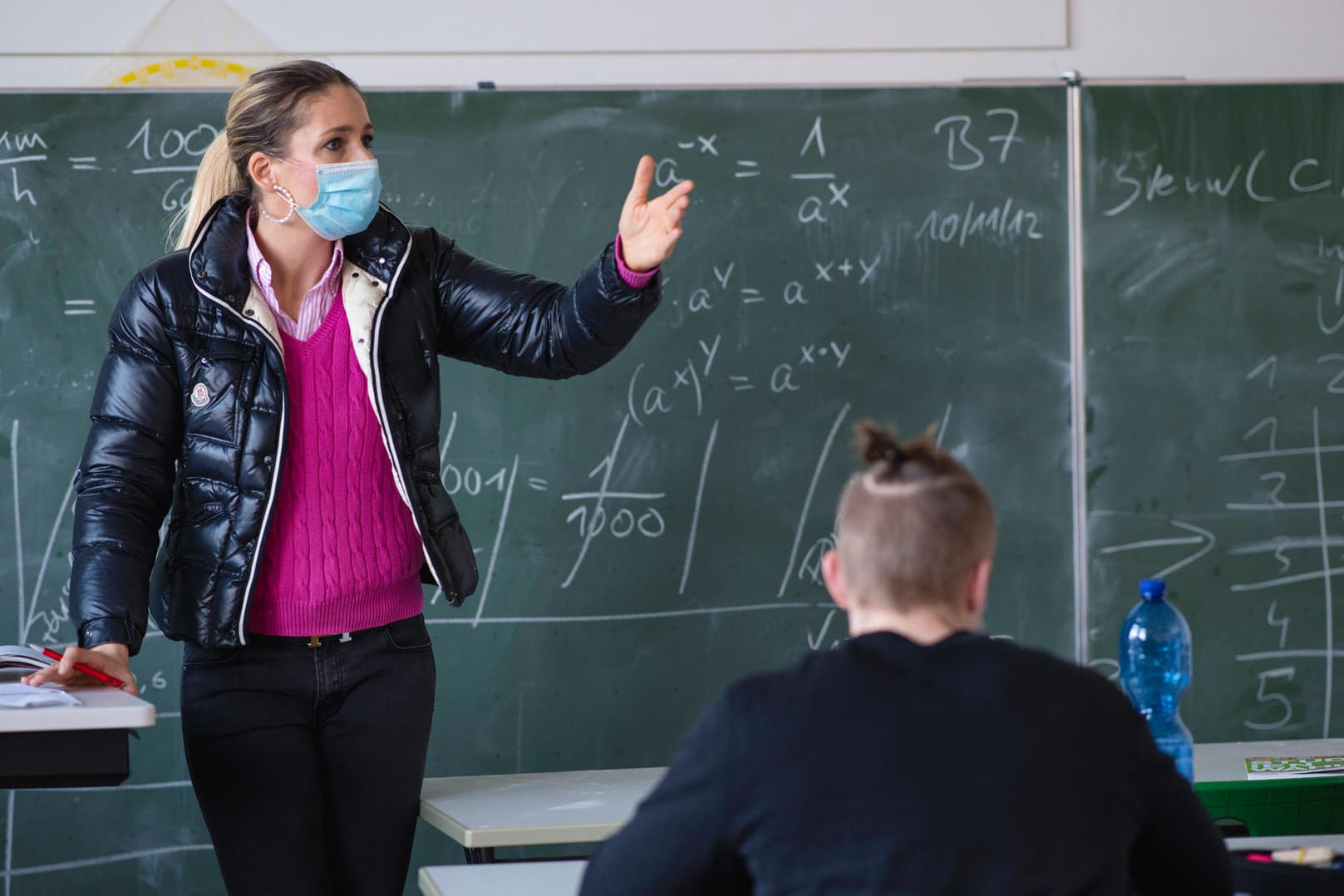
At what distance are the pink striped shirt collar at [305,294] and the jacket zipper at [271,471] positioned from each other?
0.07 meters

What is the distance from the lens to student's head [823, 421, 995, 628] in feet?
3.98

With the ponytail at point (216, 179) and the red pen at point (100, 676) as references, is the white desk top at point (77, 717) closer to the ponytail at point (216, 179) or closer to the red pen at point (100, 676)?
the red pen at point (100, 676)

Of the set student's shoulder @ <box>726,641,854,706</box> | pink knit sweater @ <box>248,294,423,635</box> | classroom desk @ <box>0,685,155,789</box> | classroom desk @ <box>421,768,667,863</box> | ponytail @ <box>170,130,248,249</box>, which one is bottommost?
classroom desk @ <box>421,768,667,863</box>

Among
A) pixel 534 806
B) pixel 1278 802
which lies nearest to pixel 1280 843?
pixel 1278 802

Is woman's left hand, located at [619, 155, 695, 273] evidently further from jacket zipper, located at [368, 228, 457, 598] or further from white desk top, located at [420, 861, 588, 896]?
white desk top, located at [420, 861, 588, 896]

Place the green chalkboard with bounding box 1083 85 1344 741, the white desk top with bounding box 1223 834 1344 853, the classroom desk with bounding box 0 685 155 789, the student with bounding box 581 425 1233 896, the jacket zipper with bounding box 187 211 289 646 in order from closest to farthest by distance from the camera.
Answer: the student with bounding box 581 425 1233 896 < the white desk top with bounding box 1223 834 1344 853 < the classroom desk with bounding box 0 685 155 789 < the jacket zipper with bounding box 187 211 289 646 < the green chalkboard with bounding box 1083 85 1344 741

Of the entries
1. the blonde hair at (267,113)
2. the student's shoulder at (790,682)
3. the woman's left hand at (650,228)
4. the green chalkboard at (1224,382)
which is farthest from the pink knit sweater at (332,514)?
the green chalkboard at (1224,382)

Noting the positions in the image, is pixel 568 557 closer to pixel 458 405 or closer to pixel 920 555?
pixel 458 405

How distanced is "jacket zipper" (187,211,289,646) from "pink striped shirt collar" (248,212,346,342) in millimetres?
65

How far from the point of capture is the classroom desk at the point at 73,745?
5.69 ft

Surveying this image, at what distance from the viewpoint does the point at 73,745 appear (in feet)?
5.85

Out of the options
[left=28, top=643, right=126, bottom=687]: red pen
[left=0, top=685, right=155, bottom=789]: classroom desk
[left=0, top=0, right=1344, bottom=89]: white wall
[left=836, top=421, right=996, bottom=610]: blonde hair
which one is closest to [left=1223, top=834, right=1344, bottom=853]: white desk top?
[left=836, top=421, right=996, bottom=610]: blonde hair

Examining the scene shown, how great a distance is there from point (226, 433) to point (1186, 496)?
2.23m

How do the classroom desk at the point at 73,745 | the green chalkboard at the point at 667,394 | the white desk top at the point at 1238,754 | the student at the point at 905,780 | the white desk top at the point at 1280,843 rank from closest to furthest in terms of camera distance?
the student at the point at 905,780 < the white desk top at the point at 1280,843 < the classroom desk at the point at 73,745 < the white desk top at the point at 1238,754 < the green chalkboard at the point at 667,394
